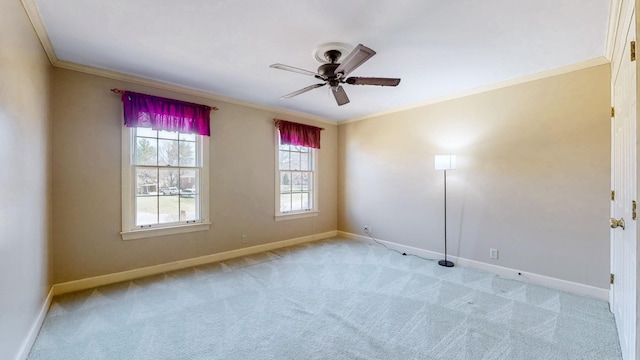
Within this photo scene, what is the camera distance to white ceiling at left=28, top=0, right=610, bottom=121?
2.01 meters

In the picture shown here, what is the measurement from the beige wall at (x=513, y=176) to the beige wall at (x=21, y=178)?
4380 mm

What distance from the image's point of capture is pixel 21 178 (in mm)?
1948

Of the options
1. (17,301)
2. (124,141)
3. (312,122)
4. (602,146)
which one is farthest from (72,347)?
(602,146)

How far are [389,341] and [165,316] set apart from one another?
197 cm

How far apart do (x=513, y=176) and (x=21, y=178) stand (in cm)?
478

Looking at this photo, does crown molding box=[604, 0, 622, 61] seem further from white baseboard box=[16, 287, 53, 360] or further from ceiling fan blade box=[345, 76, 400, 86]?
white baseboard box=[16, 287, 53, 360]

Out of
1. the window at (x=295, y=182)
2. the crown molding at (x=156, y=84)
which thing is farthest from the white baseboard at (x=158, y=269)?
the crown molding at (x=156, y=84)

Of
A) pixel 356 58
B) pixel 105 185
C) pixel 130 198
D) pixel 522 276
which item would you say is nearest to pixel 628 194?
pixel 522 276

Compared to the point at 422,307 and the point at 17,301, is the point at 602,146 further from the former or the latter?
the point at 17,301

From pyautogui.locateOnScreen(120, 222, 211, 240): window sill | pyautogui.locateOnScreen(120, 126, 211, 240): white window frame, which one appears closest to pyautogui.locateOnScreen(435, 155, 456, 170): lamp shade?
pyautogui.locateOnScreen(120, 222, 211, 240): window sill

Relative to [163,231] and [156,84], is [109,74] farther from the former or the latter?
[163,231]

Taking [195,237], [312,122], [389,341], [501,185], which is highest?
[312,122]

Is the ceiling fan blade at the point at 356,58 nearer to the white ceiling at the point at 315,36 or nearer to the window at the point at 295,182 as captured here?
the white ceiling at the point at 315,36

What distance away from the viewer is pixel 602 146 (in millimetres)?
2807
